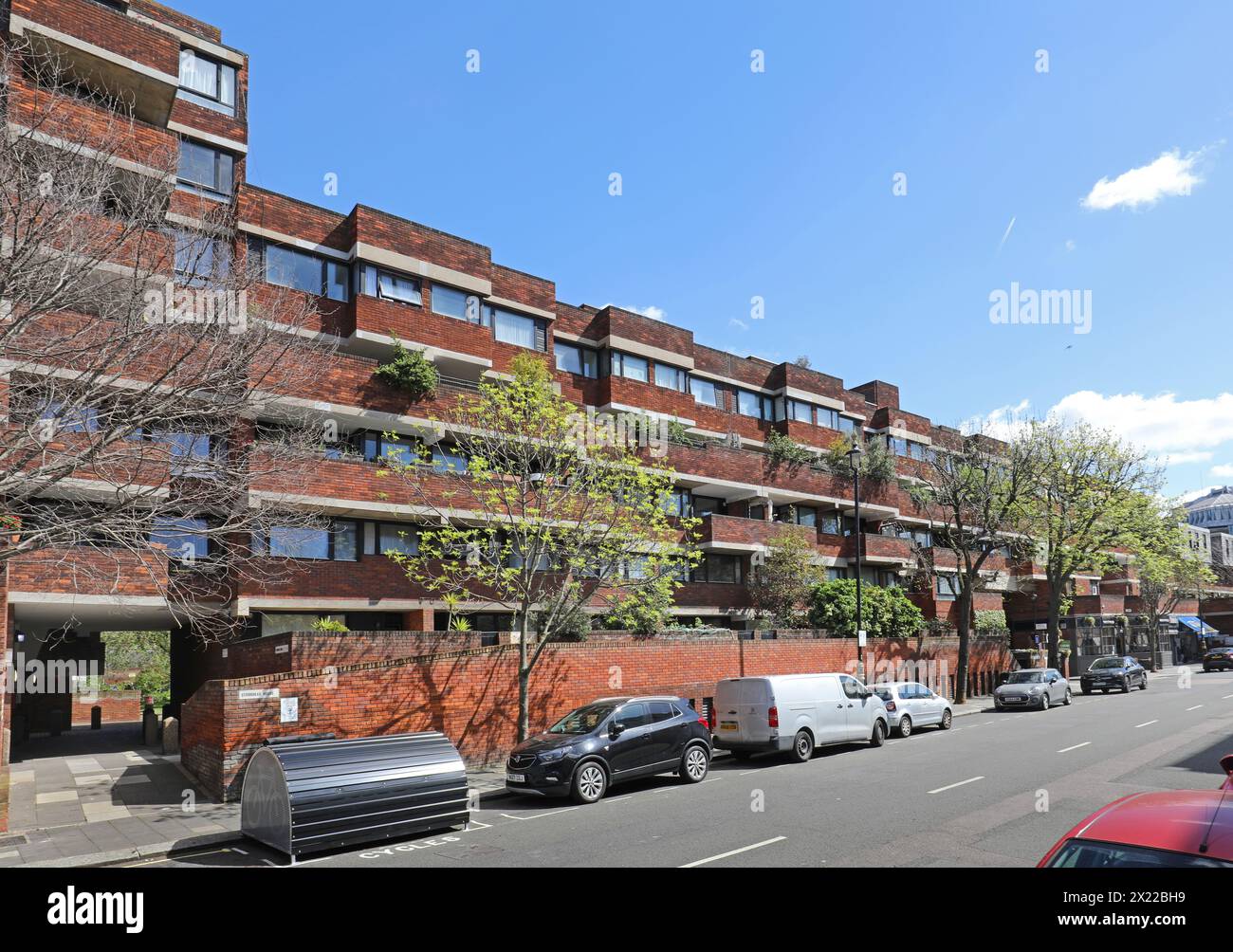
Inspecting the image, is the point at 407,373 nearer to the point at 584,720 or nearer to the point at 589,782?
the point at 584,720

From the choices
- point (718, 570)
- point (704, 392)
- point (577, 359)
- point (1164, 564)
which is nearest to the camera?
point (577, 359)

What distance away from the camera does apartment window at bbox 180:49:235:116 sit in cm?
2345

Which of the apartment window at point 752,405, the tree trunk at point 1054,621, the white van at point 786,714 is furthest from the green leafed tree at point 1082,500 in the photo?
the white van at point 786,714

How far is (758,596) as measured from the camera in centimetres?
3103

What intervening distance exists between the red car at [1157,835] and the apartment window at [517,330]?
24667 mm

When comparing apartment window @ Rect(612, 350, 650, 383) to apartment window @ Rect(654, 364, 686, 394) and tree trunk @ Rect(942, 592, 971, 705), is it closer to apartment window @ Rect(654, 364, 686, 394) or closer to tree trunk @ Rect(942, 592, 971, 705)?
apartment window @ Rect(654, 364, 686, 394)

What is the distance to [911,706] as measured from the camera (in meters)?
23.4

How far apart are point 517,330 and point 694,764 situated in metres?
16.7

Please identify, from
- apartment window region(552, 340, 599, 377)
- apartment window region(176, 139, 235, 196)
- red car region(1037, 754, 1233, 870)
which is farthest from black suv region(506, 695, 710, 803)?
apartment window region(176, 139, 235, 196)

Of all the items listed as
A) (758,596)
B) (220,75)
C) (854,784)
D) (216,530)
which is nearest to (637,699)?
(854,784)

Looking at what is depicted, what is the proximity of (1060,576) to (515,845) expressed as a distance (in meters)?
35.2

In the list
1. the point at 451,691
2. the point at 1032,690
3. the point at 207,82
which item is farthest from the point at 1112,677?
the point at 207,82

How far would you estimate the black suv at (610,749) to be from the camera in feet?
45.0
